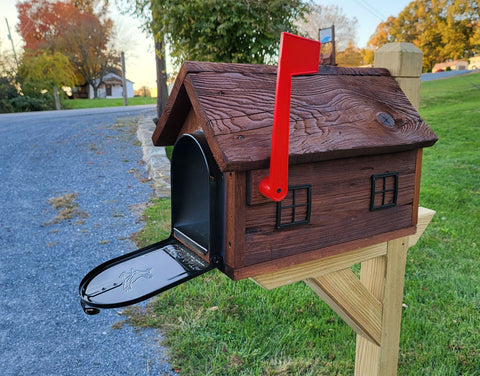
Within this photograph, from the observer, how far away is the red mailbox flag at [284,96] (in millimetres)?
885

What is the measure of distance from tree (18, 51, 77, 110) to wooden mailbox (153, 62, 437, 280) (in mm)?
20434

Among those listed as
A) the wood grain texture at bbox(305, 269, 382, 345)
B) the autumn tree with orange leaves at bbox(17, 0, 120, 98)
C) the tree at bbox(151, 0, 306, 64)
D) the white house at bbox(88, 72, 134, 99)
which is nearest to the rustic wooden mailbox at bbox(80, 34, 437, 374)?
the wood grain texture at bbox(305, 269, 382, 345)

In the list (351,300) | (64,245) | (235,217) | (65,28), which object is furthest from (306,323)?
(65,28)

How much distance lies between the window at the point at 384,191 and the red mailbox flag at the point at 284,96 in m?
0.42

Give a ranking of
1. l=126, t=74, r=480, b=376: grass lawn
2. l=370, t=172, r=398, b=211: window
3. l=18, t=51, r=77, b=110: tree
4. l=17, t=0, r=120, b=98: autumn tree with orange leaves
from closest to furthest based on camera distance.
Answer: l=370, t=172, r=398, b=211: window, l=126, t=74, r=480, b=376: grass lawn, l=18, t=51, r=77, b=110: tree, l=17, t=0, r=120, b=98: autumn tree with orange leaves

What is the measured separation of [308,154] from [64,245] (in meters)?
3.70

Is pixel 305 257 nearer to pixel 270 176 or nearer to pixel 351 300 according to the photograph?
pixel 270 176

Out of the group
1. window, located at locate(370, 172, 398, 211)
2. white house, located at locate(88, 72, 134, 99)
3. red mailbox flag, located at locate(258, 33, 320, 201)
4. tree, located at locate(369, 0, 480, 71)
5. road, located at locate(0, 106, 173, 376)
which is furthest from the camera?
white house, located at locate(88, 72, 134, 99)

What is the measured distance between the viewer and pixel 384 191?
49.8 inches

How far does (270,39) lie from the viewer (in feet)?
16.2

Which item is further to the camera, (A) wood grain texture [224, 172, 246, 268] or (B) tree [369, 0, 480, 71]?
(B) tree [369, 0, 480, 71]

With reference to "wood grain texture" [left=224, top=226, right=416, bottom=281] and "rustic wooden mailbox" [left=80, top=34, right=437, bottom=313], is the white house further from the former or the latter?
"wood grain texture" [left=224, top=226, right=416, bottom=281]

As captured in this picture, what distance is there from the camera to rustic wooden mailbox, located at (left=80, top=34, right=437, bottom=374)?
97 cm

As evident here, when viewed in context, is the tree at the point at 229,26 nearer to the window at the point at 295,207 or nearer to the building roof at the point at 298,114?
the building roof at the point at 298,114
